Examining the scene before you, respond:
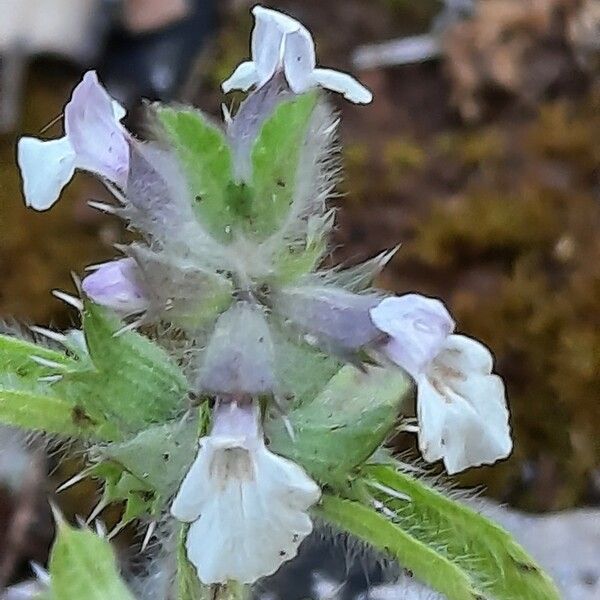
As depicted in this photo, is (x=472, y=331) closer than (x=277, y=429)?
No

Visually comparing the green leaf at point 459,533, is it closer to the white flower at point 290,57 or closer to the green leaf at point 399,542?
the green leaf at point 399,542

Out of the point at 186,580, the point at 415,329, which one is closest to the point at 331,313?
the point at 415,329

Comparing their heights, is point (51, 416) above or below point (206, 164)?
below

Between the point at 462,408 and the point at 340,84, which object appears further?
the point at 340,84

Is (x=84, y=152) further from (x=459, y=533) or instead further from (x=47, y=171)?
(x=459, y=533)

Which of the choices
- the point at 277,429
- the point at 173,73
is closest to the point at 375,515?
the point at 277,429

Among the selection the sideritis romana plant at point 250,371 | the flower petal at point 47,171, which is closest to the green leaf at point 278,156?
the sideritis romana plant at point 250,371

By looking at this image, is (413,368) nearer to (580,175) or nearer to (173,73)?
(580,175)
